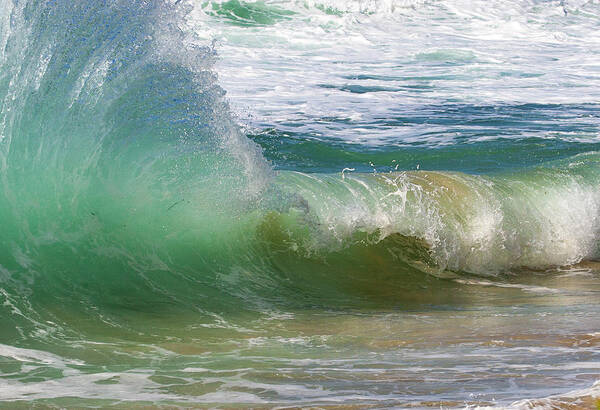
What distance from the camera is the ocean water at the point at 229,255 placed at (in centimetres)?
387

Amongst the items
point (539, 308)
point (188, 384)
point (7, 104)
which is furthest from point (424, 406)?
point (7, 104)

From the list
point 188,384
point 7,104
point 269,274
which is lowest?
point 269,274

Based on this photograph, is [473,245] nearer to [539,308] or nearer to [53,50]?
[539,308]

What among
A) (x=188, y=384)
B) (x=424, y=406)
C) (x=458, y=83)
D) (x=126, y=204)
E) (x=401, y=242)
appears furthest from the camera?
(x=458, y=83)

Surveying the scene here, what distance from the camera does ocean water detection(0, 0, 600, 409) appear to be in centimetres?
387

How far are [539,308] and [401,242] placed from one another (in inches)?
81.4

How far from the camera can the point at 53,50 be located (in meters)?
6.58

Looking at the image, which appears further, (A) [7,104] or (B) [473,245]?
(B) [473,245]

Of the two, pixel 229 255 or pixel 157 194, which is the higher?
pixel 157 194

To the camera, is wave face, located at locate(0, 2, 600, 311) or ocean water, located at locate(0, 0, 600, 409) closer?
ocean water, located at locate(0, 0, 600, 409)

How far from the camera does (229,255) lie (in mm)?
7047

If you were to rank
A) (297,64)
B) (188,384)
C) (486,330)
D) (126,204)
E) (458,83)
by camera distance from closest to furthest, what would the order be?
(188,384) → (486,330) → (126,204) → (458,83) → (297,64)

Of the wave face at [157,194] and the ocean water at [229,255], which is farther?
the wave face at [157,194]

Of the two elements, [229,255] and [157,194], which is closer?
[157,194]
